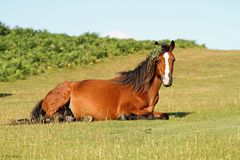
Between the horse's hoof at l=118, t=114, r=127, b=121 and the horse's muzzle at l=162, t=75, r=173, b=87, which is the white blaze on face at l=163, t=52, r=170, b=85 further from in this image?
the horse's hoof at l=118, t=114, r=127, b=121

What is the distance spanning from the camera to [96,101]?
16062 millimetres

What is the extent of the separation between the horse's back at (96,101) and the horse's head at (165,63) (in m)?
1.24

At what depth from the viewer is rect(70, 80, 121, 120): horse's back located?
1602 centimetres

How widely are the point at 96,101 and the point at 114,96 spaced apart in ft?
1.49

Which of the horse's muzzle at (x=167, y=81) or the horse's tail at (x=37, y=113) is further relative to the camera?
the horse's tail at (x=37, y=113)

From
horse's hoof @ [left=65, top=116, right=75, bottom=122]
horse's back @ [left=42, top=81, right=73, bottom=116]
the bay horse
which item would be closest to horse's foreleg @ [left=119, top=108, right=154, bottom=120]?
the bay horse

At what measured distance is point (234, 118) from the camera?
15328mm

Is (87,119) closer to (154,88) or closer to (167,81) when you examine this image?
(154,88)

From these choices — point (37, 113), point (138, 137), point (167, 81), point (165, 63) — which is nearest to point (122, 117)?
point (167, 81)

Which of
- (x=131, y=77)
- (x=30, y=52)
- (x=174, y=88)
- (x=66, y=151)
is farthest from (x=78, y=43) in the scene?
(x=66, y=151)

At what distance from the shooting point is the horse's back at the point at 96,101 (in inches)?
631

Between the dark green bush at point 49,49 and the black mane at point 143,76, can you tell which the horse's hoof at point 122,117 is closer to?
the black mane at point 143,76

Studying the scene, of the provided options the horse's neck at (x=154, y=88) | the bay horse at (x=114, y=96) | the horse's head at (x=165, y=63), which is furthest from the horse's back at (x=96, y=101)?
the horse's head at (x=165, y=63)

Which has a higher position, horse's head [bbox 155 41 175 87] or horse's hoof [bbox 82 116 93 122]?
horse's head [bbox 155 41 175 87]
